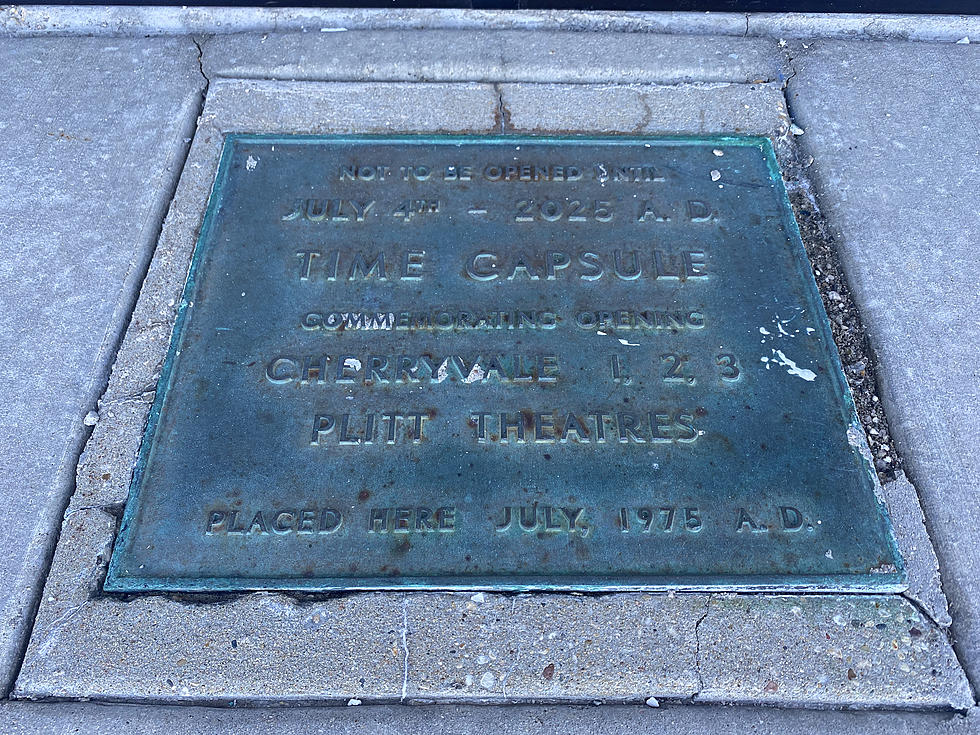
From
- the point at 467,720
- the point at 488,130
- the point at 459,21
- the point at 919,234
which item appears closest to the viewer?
the point at 467,720

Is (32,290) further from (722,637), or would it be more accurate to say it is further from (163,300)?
(722,637)

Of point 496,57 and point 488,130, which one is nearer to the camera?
point 488,130

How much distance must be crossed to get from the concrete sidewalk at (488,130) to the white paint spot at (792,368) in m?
0.24

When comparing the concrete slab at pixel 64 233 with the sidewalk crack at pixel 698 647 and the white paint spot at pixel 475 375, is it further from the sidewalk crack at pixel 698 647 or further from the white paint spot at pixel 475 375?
the sidewalk crack at pixel 698 647

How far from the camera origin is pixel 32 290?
2330mm

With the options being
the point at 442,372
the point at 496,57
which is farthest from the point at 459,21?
the point at 442,372

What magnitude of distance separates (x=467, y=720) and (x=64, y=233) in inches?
83.8

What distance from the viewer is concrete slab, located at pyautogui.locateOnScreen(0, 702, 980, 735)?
5.56 feet

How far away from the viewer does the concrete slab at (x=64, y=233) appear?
1.98 m

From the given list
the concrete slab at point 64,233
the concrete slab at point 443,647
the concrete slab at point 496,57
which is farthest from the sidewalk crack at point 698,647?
the concrete slab at point 496,57

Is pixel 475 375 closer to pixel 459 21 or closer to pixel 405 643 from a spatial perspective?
pixel 405 643

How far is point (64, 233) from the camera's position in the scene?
2.45 metres

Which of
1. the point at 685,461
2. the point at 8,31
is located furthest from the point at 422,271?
the point at 8,31

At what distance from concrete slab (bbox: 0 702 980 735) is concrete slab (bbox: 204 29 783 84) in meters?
2.35
